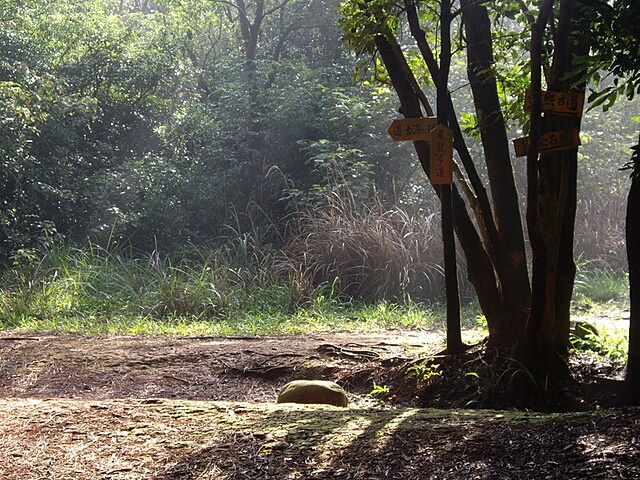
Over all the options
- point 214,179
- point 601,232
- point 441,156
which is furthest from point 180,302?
point 601,232

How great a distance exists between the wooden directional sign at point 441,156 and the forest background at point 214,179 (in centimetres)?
508

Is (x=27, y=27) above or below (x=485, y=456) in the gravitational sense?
above

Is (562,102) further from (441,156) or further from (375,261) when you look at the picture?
(375,261)

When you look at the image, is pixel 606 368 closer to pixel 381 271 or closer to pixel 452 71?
pixel 381 271

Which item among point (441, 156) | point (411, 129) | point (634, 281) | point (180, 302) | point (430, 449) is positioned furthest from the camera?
point (180, 302)

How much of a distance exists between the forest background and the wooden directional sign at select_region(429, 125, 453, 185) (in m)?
5.08

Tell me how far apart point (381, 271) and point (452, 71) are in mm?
6364

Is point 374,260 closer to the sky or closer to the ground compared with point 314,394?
closer to the sky

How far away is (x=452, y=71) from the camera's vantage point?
15.4 metres

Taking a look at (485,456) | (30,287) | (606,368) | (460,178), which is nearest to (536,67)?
(460,178)

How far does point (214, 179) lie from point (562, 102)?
1005 centimetres

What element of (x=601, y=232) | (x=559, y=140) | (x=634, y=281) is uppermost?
(x=559, y=140)

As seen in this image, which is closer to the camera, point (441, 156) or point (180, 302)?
point (441, 156)

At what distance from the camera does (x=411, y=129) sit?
5117 millimetres
